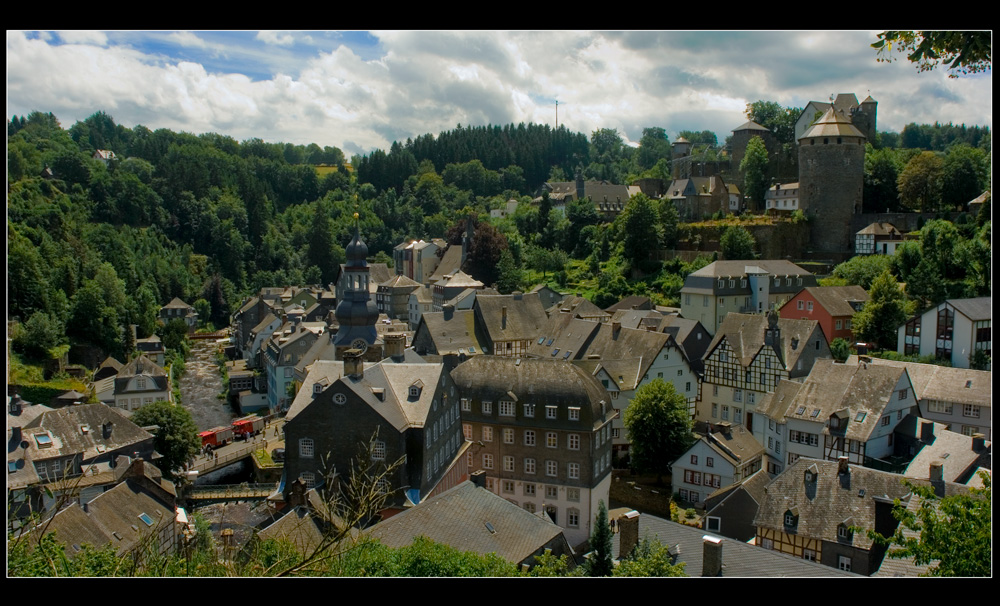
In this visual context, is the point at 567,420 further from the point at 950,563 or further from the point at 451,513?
the point at 950,563

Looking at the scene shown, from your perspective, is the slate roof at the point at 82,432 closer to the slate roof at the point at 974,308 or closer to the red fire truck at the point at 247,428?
the red fire truck at the point at 247,428

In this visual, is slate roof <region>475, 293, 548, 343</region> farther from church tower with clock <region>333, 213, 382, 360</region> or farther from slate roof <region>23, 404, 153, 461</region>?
slate roof <region>23, 404, 153, 461</region>

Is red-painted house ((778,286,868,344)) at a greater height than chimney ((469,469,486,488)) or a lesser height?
greater

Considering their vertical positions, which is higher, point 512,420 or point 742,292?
point 742,292

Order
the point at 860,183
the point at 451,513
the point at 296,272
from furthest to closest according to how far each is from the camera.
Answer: the point at 296,272 < the point at 860,183 < the point at 451,513

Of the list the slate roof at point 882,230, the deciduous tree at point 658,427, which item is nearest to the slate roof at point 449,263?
the slate roof at point 882,230

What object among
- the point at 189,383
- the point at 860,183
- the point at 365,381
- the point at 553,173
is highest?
the point at 553,173

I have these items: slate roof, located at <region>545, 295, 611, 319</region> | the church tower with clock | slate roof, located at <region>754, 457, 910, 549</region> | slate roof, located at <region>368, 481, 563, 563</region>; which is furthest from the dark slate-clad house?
slate roof, located at <region>545, 295, 611, 319</region>

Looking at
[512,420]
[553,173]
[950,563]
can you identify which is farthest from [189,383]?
[553,173]
